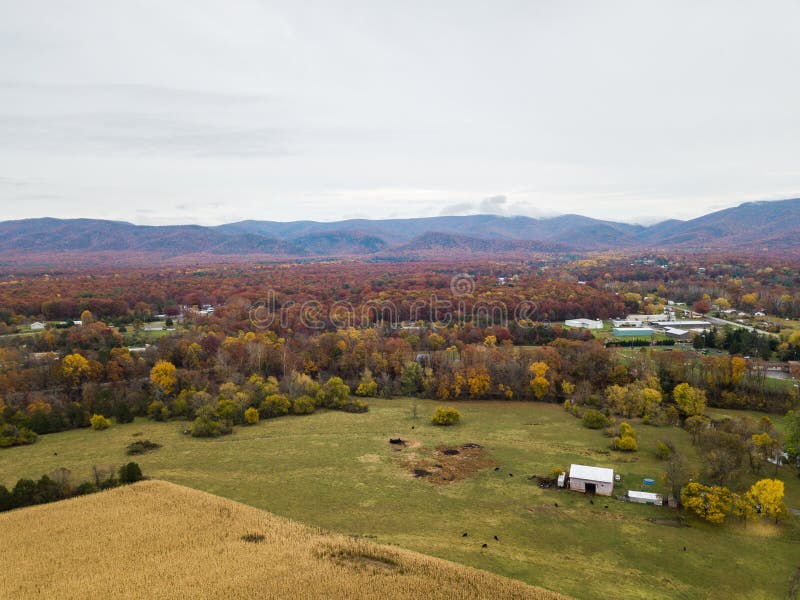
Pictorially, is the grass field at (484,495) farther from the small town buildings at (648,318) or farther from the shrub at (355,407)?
the small town buildings at (648,318)

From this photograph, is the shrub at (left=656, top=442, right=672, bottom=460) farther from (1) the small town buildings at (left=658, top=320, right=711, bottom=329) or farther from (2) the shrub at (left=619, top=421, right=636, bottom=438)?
(1) the small town buildings at (left=658, top=320, right=711, bottom=329)

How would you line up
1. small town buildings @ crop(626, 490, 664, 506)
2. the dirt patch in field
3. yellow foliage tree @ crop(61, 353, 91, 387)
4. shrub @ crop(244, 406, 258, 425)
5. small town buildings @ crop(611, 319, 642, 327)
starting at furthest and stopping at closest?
small town buildings @ crop(611, 319, 642, 327), yellow foliage tree @ crop(61, 353, 91, 387), shrub @ crop(244, 406, 258, 425), the dirt patch in field, small town buildings @ crop(626, 490, 664, 506)

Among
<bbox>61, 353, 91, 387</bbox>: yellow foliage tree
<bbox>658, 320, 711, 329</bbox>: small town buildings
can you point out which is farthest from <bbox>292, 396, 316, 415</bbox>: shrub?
<bbox>658, 320, 711, 329</bbox>: small town buildings

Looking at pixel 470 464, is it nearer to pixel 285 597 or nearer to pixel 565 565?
pixel 565 565

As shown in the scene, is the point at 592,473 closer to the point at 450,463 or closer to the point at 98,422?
the point at 450,463

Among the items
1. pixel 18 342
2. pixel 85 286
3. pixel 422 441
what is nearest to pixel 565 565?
pixel 422 441

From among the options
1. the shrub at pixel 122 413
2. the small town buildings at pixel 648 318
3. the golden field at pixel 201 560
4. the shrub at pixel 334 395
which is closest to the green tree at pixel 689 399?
the golden field at pixel 201 560
